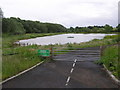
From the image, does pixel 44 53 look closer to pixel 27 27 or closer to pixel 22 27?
pixel 22 27

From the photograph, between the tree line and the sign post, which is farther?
the tree line

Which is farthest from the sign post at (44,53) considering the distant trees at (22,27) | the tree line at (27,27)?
the distant trees at (22,27)

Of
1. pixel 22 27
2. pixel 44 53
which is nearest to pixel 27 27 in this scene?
pixel 22 27

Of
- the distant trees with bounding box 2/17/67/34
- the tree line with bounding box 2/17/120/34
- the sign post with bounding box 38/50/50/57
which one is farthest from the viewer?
the tree line with bounding box 2/17/120/34

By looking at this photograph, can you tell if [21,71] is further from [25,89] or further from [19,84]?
[25,89]

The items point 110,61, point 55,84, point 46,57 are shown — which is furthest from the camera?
point 46,57

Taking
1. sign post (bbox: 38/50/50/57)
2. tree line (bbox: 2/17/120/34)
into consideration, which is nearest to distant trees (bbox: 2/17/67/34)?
tree line (bbox: 2/17/120/34)

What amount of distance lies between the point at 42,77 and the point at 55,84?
1613mm

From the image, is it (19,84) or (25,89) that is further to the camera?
(19,84)

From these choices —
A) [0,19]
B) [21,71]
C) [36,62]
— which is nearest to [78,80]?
[21,71]

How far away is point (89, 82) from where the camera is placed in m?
8.56

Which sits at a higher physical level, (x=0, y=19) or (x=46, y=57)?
(x=0, y=19)

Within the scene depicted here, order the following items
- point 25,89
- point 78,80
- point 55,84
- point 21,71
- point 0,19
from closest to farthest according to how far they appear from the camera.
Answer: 1. point 25,89
2. point 55,84
3. point 78,80
4. point 21,71
5. point 0,19

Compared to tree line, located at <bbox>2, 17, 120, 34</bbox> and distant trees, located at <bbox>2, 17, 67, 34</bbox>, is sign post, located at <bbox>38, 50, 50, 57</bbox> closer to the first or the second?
tree line, located at <bbox>2, 17, 120, 34</bbox>
